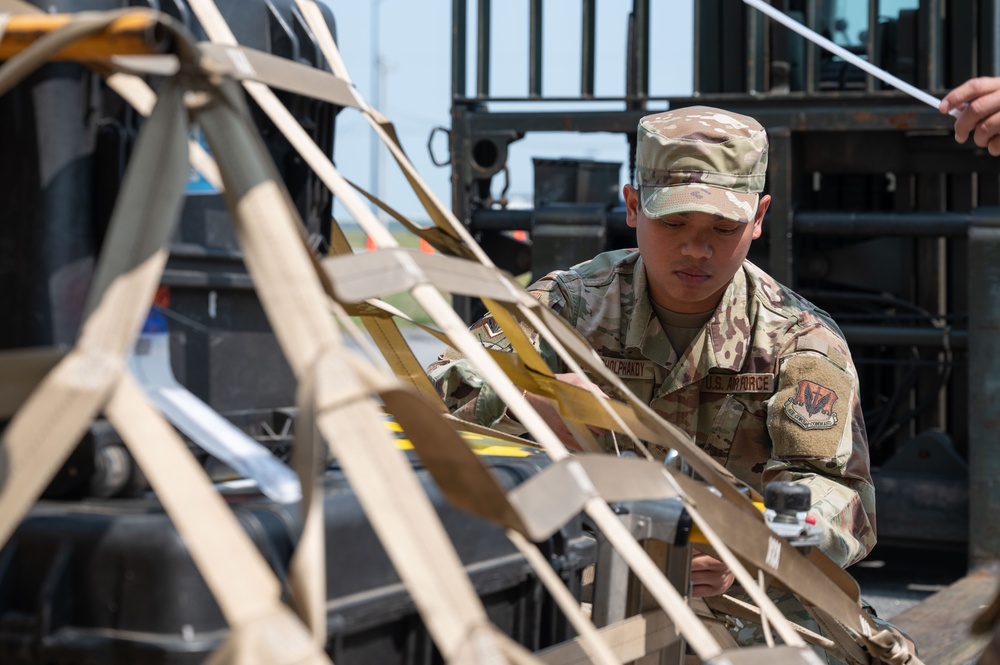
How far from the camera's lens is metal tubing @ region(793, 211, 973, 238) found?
4305mm

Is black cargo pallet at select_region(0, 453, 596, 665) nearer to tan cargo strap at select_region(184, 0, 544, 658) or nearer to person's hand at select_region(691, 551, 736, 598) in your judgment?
tan cargo strap at select_region(184, 0, 544, 658)

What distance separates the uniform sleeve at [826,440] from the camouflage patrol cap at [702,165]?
0.31 meters

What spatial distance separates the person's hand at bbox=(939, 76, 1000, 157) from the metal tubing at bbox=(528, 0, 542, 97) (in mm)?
2148

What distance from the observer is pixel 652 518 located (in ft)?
5.02

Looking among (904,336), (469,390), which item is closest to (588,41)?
(904,336)

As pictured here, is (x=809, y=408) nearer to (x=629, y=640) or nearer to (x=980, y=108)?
(x=980, y=108)

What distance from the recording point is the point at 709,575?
1928 mm

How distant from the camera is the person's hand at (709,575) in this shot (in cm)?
192

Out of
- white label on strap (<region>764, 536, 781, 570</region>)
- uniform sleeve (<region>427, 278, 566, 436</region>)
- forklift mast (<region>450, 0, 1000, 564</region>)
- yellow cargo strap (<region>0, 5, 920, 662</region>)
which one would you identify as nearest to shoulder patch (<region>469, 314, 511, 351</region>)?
uniform sleeve (<region>427, 278, 566, 436</region>)

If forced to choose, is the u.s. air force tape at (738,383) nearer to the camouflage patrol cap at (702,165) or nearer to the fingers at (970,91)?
the camouflage patrol cap at (702,165)

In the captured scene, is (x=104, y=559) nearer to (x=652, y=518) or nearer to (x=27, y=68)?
(x=27, y=68)

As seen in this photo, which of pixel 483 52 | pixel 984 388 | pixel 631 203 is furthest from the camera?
pixel 483 52

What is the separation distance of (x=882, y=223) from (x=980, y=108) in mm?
1705

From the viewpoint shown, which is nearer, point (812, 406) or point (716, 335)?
point (812, 406)
